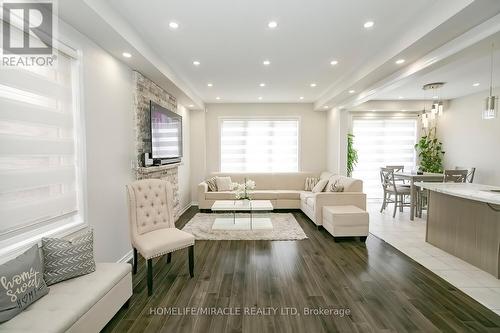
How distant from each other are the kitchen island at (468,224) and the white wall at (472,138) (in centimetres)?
326

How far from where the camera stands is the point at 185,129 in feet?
21.1

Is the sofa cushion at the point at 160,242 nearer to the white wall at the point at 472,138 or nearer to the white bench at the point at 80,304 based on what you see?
the white bench at the point at 80,304

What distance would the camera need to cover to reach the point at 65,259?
6.47 ft

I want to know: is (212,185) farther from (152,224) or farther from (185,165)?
(152,224)

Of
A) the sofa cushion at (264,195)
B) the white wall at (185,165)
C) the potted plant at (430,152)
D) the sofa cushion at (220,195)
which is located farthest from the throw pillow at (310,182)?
the white wall at (185,165)

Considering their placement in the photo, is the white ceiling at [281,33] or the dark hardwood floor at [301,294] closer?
the dark hardwood floor at [301,294]

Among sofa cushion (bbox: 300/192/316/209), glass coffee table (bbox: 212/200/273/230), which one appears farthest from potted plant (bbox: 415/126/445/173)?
glass coffee table (bbox: 212/200/273/230)

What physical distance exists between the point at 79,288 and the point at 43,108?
4.98ft

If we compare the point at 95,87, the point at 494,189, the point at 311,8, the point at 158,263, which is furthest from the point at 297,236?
the point at 95,87

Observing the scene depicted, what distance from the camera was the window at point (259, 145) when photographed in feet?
23.5

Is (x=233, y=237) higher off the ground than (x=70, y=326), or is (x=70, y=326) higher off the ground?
(x=70, y=326)

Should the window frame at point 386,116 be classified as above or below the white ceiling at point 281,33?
below

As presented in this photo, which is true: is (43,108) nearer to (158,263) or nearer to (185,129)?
(158,263)

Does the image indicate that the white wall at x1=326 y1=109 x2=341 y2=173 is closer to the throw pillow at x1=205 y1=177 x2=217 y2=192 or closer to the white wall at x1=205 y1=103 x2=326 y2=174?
the white wall at x1=205 y1=103 x2=326 y2=174
